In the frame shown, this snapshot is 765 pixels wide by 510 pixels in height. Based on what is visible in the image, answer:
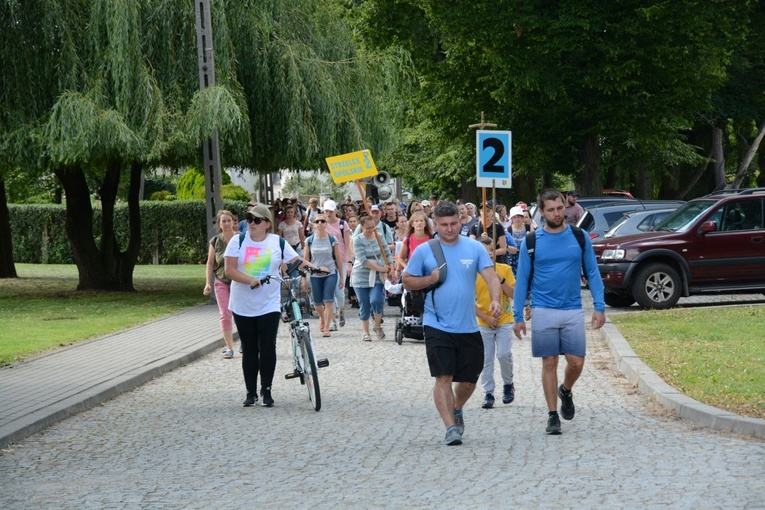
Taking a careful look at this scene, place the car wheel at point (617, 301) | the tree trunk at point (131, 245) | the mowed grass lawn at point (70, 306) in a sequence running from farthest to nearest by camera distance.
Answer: the tree trunk at point (131, 245) → the car wheel at point (617, 301) → the mowed grass lawn at point (70, 306)

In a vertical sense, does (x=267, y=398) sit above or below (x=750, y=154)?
below

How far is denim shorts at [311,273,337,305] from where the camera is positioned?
16.7 metres

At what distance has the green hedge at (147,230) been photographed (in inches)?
1609

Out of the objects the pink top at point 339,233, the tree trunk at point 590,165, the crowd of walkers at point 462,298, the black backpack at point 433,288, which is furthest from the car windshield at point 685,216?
the tree trunk at point 590,165

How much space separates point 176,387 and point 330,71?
43.2ft

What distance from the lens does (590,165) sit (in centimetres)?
3647

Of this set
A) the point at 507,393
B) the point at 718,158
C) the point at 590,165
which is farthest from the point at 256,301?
the point at 718,158

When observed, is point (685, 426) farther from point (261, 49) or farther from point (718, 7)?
point (718, 7)

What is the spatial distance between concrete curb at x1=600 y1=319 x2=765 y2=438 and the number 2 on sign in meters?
2.71

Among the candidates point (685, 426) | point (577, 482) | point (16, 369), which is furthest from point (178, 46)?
point (577, 482)

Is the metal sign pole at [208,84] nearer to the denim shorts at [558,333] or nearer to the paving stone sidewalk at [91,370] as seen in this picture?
the paving stone sidewalk at [91,370]

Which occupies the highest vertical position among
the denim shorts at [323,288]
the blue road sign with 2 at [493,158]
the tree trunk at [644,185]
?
the blue road sign with 2 at [493,158]

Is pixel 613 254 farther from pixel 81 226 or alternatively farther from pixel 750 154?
pixel 750 154

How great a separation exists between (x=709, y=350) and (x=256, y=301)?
5.28 m
